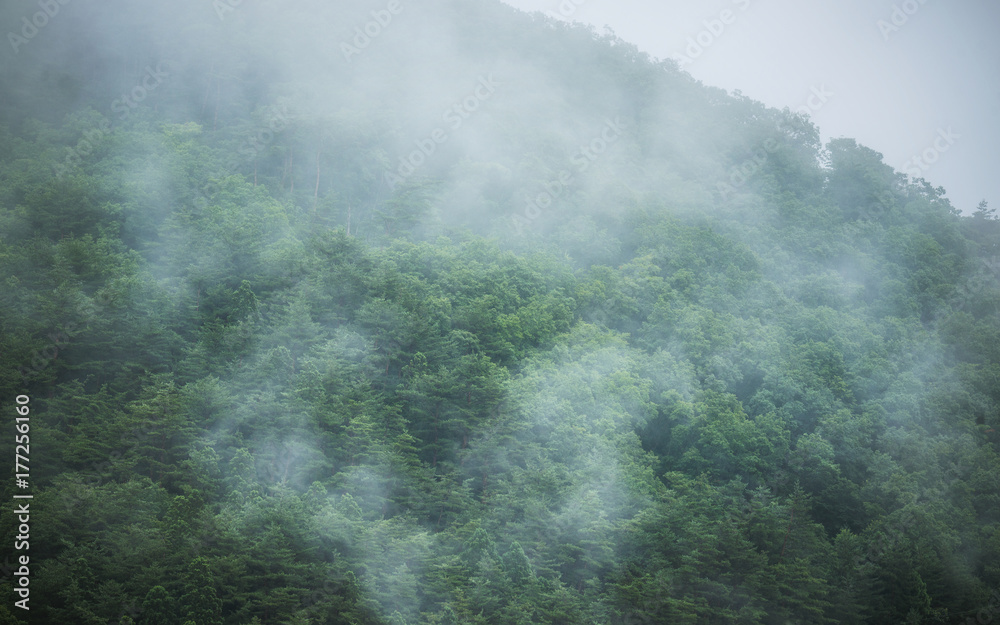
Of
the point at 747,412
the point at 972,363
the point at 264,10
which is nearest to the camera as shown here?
the point at 747,412

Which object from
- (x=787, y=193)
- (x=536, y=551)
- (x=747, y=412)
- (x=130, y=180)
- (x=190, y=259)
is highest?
(x=787, y=193)

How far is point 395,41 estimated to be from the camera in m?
92.7

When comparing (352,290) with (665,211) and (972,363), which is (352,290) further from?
(972,363)

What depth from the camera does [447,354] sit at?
45188 millimetres

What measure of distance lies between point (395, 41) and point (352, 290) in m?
56.6

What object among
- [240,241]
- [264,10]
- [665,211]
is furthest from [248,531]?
[264,10]

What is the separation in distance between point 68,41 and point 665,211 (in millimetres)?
63712

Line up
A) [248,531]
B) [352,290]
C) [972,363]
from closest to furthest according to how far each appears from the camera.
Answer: [248,531], [352,290], [972,363]

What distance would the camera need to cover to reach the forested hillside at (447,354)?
30312mm

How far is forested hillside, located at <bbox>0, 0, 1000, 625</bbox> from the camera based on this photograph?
30.3 metres

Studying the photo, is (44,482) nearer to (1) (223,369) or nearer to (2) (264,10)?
(1) (223,369)

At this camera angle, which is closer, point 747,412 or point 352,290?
point 352,290

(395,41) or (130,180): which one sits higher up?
(395,41)

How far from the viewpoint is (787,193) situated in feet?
256
